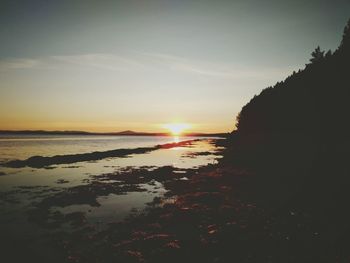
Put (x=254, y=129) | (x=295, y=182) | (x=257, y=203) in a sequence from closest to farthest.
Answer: (x=257, y=203)
(x=295, y=182)
(x=254, y=129)

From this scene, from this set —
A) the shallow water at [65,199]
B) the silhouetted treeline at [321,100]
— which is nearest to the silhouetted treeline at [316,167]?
the silhouetted treeline at [321,100]

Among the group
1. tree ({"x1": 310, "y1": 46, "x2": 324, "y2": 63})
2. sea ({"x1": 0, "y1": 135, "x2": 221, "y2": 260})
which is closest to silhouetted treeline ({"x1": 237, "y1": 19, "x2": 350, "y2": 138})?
tree ({"x1": 310, "y1": 46, "x2": 324, "y2": 63})

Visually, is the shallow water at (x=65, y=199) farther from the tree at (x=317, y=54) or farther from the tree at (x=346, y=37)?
the tree at (x=317, y=54)

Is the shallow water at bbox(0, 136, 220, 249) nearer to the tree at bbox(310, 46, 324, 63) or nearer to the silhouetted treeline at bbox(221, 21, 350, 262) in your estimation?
the silhouetted treeline at bbox(221, 21, 350, 262)

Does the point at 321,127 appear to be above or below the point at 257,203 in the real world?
above

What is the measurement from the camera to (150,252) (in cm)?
1112

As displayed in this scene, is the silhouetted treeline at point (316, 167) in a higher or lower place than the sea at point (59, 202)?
higher

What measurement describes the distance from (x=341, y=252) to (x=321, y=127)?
48.6m

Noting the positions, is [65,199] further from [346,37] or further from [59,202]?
[346,37]

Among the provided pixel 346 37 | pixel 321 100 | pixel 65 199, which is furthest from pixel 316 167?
pixel 346 37

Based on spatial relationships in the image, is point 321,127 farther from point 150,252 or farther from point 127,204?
point 150,252

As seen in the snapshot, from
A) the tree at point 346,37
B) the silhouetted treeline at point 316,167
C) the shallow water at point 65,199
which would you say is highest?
the tree at point 346,37

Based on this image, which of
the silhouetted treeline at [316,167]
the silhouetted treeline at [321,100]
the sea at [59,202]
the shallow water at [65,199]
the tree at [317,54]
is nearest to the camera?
the silhouetted treeline at [316,167]

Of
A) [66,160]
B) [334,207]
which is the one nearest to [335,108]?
[334,207]
